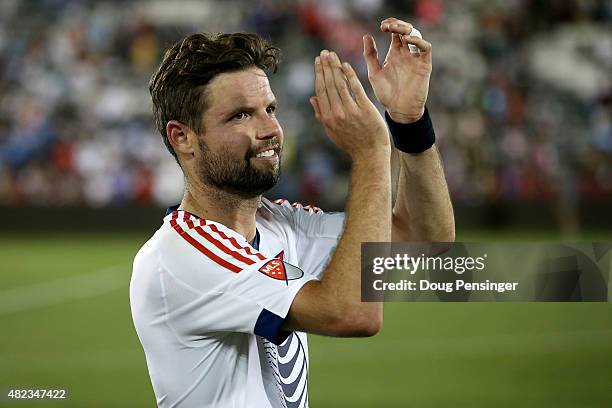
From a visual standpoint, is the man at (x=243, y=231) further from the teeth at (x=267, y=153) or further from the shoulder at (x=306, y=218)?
the shoulder at (x=306, y=218)

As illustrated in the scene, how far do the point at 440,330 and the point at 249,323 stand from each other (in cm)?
724

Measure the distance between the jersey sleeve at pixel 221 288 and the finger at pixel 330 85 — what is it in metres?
0.55

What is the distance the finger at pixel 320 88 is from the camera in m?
2.82

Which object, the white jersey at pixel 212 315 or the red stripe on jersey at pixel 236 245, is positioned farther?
the red stripe on jersey at pixel 236 245

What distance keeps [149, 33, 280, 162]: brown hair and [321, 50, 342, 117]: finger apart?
435 mm

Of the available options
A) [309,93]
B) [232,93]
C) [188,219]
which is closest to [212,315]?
[188,219]

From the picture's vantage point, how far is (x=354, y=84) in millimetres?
2818

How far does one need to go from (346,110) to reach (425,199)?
784 mm

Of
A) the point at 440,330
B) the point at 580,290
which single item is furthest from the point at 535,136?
the point at 580,290

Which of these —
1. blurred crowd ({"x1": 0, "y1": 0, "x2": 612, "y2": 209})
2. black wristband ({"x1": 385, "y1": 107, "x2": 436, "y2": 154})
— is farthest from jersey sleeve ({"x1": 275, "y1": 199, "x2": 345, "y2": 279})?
blurred crowd ({"x1": 0, "y1": 0, "x2": 612, "y2": 209})

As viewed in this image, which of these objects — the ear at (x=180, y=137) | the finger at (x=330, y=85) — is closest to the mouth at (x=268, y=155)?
the ear at (x=180, y=137)

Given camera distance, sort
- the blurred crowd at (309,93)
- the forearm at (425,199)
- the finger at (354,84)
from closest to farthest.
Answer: the finger at (354,84) < the forearm at (425,199) < the blurred crowd at (309,93)

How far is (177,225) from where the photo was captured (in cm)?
321

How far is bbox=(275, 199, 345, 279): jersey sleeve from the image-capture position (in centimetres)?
375
